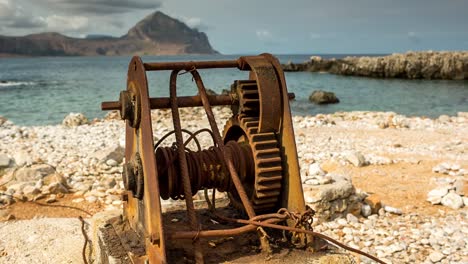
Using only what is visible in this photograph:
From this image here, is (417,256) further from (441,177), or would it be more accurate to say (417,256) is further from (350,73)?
(350,73)

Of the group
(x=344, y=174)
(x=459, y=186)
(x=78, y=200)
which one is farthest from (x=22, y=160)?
(x=459, y=186)

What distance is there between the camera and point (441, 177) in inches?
362

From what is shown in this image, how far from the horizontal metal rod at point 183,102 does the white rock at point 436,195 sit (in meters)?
5.07

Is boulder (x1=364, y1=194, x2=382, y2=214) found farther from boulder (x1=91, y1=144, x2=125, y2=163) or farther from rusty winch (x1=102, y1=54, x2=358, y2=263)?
boulder (x1=91, y1=144, x2=125, y2=163)

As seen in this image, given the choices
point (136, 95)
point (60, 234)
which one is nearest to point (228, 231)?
point (136, 95)

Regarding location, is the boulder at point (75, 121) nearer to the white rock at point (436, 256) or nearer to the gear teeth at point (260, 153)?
the white rock at point (436, 256)

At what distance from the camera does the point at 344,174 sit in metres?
9.27

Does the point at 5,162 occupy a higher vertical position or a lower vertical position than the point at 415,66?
lower

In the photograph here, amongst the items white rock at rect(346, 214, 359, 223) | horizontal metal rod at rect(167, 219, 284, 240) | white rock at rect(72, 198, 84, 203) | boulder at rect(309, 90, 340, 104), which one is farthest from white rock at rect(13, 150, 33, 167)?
boulder at rect(309, 90, 340, 104)

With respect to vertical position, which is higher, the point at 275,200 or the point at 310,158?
the point at 275,200

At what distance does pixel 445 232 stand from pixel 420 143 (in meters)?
7.34

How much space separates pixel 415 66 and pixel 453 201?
2068 inches

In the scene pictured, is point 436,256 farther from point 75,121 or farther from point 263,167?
point 75,121

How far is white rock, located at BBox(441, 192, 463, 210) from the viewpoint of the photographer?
7.40 metres
